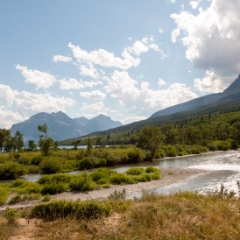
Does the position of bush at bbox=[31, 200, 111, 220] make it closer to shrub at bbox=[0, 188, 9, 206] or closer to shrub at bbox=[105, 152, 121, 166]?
shrub at bbox=[0, 188, 9, 206]

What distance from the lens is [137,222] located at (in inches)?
454

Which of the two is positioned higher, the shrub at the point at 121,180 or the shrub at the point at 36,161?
the shrub at the point at 36,161

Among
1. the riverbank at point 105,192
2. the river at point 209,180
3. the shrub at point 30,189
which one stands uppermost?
the shrub at point 30,189

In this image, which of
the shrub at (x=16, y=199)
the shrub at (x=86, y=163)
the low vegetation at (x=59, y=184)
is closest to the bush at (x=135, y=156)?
the shrub at (x=86, y=163)

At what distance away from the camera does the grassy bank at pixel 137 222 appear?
985 centimetres

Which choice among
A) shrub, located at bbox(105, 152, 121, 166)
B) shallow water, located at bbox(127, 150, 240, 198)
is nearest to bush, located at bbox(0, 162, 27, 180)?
shrub, located at bbox(105, 152, 121, 166)

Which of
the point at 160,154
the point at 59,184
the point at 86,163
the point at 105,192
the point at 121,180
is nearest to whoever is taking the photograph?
the point at 105,192

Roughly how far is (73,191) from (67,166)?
89.9 feet

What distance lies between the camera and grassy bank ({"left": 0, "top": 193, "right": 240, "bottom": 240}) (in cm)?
985

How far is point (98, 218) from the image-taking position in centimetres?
1245

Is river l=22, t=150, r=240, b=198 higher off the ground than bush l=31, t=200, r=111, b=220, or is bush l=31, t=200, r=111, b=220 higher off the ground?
bush l=31, t=200, r=111, b=220

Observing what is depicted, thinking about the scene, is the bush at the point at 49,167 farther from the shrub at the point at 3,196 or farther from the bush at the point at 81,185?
the shrub at the point at 3,196

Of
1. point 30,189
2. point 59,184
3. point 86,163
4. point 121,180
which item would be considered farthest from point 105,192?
point 86,163

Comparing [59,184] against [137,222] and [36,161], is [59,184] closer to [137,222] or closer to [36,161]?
[137,222]
